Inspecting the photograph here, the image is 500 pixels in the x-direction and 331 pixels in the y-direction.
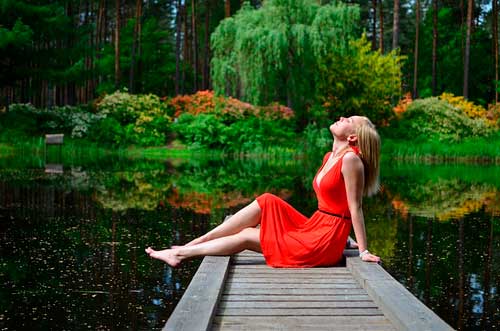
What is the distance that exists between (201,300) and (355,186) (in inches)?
71.0

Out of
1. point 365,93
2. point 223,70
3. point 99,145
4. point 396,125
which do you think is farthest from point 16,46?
point 396,125

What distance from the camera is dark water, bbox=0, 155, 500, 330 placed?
197 inches

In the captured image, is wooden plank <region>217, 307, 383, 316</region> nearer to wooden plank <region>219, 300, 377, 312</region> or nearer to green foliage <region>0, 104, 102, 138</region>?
wooden plank <region>219, 300, 377, 312</region>

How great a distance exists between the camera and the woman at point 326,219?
16.9 ft

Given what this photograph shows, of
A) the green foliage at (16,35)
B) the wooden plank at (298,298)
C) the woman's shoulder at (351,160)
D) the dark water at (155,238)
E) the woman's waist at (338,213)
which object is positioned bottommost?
the dark water at (155,238)

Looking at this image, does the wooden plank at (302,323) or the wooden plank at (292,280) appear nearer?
the wooden plank at (302,323)

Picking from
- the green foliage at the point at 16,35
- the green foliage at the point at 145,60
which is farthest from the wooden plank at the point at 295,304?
the green foliage at the point at 145,60

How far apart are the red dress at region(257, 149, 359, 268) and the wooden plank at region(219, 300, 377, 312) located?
3.55ft

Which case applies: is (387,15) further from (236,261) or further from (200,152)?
(236,261)

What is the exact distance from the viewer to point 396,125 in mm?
29844

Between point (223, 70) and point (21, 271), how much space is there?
2098 centimetres

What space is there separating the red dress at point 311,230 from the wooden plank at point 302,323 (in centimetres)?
142

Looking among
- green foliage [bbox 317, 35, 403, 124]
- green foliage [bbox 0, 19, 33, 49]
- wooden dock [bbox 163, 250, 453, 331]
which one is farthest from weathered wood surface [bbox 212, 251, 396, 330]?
green foliage [bbox 317, 35, 403, 124]

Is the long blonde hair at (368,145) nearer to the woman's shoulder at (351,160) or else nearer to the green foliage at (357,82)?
the woman's shoulder at (351,160)
